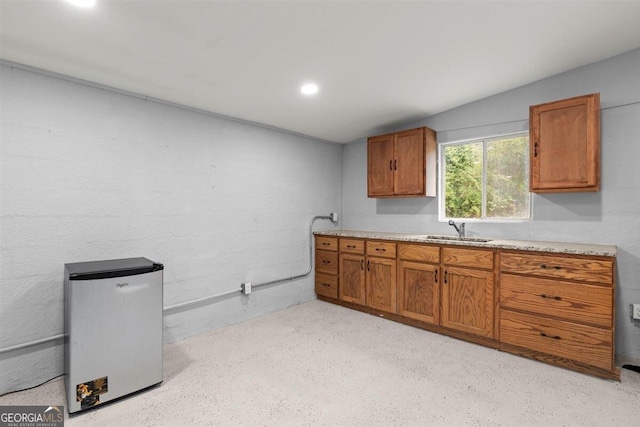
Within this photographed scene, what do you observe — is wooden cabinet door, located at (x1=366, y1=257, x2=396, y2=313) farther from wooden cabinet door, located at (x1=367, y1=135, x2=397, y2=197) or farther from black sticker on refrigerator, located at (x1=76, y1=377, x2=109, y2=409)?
black sticker on refrigerator, located at (x1=76, y1=377, x2=109, y2=409)

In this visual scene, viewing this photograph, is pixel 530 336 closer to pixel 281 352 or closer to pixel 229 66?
pixel 281 352

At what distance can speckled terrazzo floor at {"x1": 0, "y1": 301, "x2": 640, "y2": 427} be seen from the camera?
6.10ft

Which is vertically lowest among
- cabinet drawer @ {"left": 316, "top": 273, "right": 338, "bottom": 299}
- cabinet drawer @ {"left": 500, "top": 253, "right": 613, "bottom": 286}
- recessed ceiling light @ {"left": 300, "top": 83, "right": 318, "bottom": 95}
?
cabinet drawer @ {"left": 316, "top": 273, "right": 338, "bottom": 299}

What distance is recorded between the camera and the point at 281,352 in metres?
2.71

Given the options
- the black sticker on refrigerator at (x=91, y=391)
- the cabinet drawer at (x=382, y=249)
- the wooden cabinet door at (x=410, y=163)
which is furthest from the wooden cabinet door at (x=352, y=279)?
the black sticker on refrigerator at (x=91, y=391)

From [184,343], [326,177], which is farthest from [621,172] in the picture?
[184,343]

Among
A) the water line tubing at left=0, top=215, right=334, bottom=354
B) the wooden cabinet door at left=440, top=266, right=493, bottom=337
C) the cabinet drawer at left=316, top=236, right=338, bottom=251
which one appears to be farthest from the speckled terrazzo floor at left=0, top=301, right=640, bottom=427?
the cabinet drawer at left=316, top=236, right=338, bottom=251

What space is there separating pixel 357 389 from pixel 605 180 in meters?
2.70

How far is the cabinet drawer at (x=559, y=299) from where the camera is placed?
2.26 metres

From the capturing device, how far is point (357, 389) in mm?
2148

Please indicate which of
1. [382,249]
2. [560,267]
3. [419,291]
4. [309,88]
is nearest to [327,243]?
[382,249]

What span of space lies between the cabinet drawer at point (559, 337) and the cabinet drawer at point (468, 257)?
42 cm

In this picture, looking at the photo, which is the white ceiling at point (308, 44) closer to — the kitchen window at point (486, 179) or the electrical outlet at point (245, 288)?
the kitchen window at point (486, 179)

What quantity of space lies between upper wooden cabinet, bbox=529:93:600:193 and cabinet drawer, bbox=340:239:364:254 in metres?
1.82
